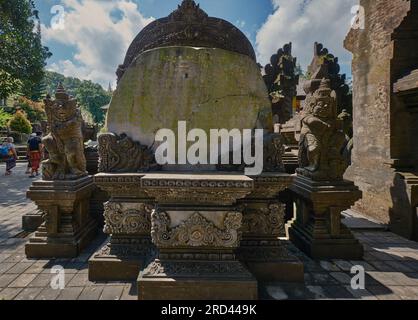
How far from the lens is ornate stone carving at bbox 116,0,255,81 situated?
4.00 meters

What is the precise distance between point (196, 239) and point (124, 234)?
38.9 inches

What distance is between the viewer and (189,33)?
401cm

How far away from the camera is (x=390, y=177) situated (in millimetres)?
5336

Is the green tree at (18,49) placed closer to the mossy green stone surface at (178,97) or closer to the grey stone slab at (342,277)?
the mossy green stone surface at (178,97)

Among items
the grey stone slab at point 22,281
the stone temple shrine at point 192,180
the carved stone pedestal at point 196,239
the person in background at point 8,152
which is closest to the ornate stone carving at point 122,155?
the stone temple shrine at point 192,180

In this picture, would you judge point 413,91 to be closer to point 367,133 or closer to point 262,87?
point 367,133

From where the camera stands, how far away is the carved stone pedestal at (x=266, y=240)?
299cm

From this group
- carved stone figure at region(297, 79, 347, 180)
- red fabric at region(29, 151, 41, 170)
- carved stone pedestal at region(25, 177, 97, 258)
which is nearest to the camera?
carved stone pedestal at region(25, 177, 97, 258)

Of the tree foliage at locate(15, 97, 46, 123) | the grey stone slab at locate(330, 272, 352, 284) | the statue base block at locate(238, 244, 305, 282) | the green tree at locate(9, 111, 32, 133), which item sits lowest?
the grey stone slab at locate(330, 272, 352, 284)

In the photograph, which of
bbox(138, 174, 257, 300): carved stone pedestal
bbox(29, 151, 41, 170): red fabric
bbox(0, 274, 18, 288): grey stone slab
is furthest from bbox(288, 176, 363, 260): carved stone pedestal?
bbox(29, 151, 41, 170): red fabric

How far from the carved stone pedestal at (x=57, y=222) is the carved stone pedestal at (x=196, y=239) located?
1.74 m

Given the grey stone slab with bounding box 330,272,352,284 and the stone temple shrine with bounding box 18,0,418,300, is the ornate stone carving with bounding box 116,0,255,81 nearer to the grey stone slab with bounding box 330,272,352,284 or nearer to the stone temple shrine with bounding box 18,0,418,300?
the stone temple shrine with bounding box 18,0,418,300

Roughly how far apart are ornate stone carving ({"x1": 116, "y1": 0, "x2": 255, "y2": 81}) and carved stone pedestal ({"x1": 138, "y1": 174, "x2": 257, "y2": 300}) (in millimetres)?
2335

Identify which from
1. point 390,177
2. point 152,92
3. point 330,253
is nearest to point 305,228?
point 330,253
